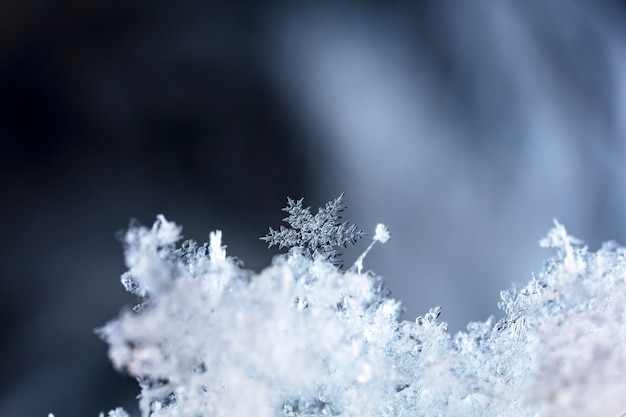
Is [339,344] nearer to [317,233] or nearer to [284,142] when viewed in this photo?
[317,233]

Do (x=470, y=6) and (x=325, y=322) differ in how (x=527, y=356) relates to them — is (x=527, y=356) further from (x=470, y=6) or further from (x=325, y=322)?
(x=470, y=6)

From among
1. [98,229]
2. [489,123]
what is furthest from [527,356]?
[98,229]

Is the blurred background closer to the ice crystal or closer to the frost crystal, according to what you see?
the ice crystal

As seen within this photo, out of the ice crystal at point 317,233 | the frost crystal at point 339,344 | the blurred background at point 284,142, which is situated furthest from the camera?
the blurred background at point 284,142

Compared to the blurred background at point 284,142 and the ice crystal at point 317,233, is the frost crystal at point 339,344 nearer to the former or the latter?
the ice crystal at point 317,233

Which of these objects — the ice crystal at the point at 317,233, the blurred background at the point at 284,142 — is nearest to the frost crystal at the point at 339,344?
the ice crystal at the point at 317,233

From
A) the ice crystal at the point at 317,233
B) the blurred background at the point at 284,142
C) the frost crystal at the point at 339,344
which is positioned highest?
the blurred background at the point at 284,142

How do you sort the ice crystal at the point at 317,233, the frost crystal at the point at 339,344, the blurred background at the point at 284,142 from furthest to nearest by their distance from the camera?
the blurred background at the point at 284,142 → the ice crystal at the point at 317,233 → the frost crystal at the point at 339,344
